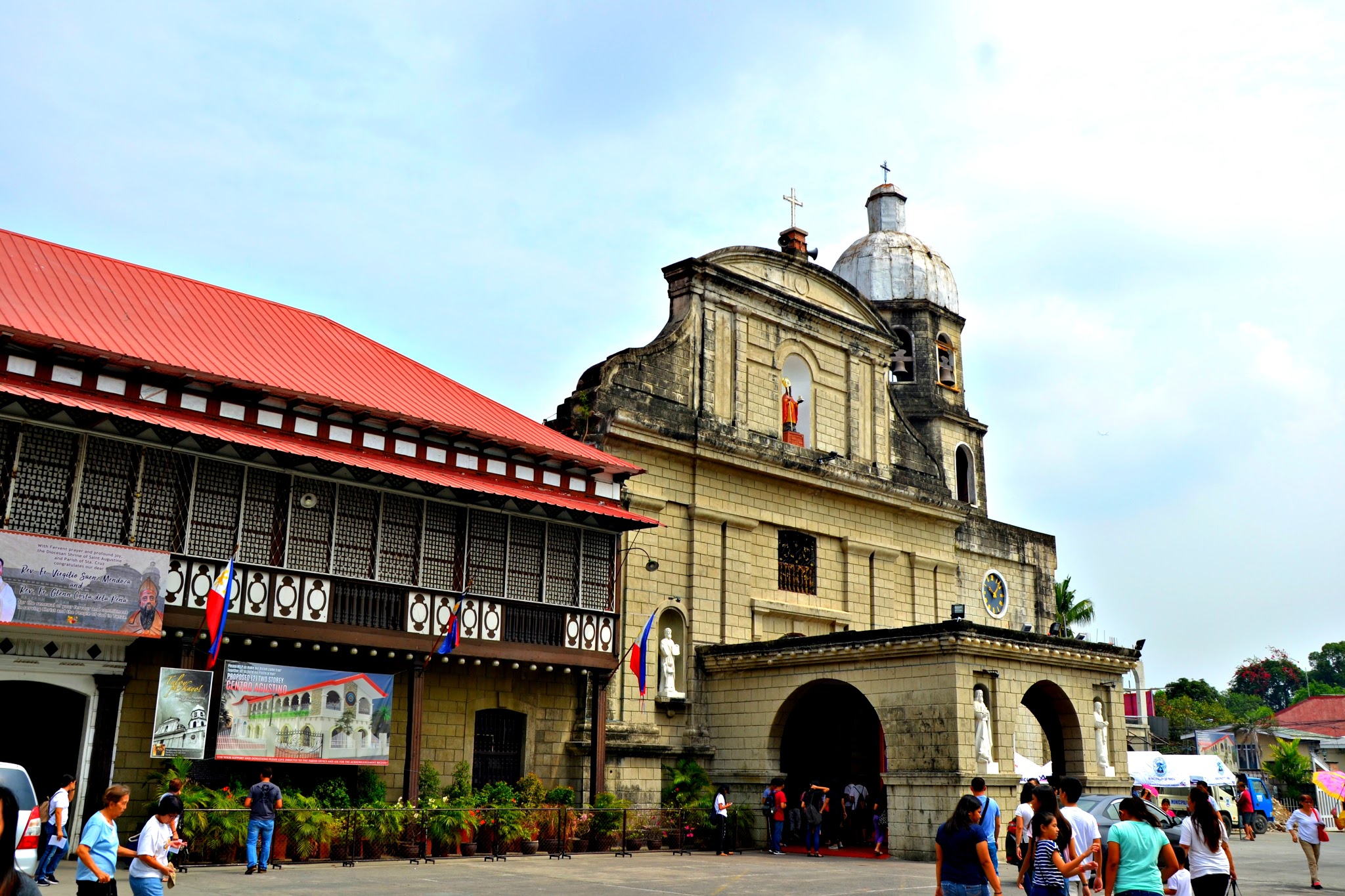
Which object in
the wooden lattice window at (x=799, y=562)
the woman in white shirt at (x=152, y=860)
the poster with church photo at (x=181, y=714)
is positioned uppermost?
the wooden lattice window at (x=799, y=562)

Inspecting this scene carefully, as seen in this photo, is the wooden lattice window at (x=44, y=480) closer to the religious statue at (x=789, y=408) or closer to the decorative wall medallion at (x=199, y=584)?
the decorative wall medallion at (x=199, y=584)

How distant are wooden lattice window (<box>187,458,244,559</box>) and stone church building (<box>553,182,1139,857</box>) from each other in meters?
8.71

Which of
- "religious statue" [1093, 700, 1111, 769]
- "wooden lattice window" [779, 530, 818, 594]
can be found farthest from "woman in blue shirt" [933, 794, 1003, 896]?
"wooden lattice window" [779, 530, 818, 594]

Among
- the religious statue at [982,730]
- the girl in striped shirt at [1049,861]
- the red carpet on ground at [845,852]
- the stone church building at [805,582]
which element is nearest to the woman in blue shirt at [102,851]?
the girl in striped shirt at [1049,861]

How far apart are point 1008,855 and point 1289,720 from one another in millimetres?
61646

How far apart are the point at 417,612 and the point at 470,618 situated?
1.14m

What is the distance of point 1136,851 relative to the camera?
8.60 m

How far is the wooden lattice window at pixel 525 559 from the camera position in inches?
900

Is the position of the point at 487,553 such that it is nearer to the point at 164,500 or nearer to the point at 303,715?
the point at 303,715

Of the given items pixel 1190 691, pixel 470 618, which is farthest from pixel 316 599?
pixel 1190 691

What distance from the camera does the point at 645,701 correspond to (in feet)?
85.9

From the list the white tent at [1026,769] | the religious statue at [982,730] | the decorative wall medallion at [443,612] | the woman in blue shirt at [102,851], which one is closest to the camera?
the woman in blue shirt at [102,851]

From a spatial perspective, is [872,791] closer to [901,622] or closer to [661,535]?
[901,622]

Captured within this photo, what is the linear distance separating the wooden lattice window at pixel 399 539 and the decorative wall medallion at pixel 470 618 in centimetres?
112
